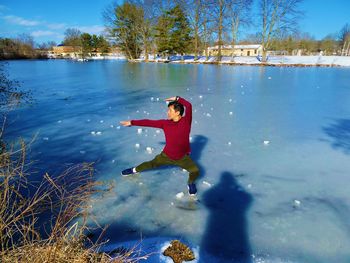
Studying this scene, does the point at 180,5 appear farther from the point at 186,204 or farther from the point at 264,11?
the point at 186,204

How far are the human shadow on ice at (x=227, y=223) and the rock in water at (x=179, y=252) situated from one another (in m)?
0.15

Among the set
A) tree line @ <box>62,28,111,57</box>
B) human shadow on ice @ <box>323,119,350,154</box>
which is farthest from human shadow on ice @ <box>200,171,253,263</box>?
tree line @ <box>62,28,111,57</box>

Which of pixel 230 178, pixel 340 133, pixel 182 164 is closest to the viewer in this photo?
pixel 182 164

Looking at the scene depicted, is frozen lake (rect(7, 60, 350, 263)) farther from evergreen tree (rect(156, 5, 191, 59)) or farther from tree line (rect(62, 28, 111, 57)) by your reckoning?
tree line (rect(62, 28, 111, 57))

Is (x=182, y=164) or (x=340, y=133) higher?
(x=182, y=164)

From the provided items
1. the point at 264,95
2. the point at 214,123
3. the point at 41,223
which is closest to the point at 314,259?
the point at 41,223

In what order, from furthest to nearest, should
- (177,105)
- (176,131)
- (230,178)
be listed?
1. (230,178)
2. (176,131)
3. (177,105)

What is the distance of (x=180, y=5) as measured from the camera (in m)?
40.6

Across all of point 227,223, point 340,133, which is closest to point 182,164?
point 227,223

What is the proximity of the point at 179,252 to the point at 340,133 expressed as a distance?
5.32m

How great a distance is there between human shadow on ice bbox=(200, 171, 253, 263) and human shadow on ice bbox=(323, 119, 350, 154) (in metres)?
2.82

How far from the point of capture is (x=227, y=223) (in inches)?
107

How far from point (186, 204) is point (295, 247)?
4.18 feet

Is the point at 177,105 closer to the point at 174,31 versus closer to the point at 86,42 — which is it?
the point at 174,31
